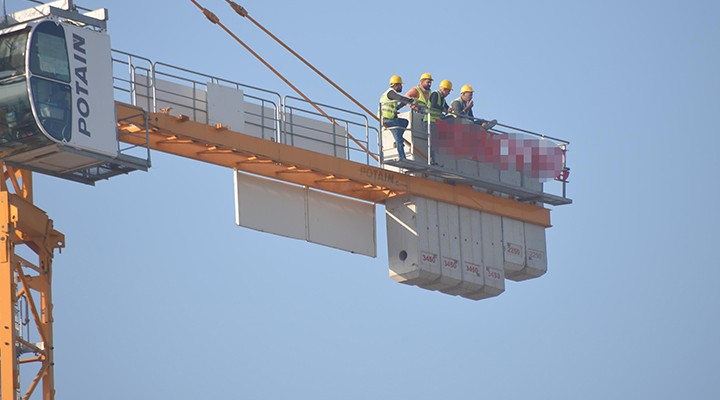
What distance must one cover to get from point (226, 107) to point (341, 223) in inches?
179

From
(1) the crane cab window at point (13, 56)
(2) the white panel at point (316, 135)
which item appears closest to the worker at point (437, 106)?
(2) the white panel at point (316, 135)

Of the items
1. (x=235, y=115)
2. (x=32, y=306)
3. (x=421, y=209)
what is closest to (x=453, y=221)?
(x=421, y=209)

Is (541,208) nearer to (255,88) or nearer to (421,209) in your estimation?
(421,209)

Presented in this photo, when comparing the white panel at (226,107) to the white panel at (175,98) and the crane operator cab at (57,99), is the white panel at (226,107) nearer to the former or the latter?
the white panel at (175,98)

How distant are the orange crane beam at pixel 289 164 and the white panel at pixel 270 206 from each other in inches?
8.6

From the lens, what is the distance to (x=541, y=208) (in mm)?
56812

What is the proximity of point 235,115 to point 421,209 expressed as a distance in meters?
5.89

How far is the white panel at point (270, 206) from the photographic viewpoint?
49844mm

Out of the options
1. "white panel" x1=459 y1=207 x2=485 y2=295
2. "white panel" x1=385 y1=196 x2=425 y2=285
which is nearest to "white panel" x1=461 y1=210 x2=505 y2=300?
"white panel" x1=459 y1=207 x2=485 y2=295

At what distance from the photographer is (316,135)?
5162 cm

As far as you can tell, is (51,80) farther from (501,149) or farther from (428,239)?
(501,149)

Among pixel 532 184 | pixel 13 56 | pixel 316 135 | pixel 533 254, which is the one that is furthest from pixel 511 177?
pixel 13 56

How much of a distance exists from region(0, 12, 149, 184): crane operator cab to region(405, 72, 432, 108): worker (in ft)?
26.8

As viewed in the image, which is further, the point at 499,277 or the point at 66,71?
the point at 499,277
